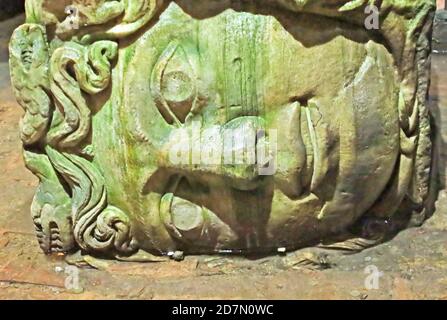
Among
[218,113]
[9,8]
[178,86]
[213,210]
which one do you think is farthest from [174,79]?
[9,8]

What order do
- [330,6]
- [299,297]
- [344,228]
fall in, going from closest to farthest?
[330,6], [299,297], [344,228]

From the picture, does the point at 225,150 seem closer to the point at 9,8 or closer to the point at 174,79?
the point at 174,79

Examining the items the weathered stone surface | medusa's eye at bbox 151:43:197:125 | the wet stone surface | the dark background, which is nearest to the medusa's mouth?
the weathered stone surface

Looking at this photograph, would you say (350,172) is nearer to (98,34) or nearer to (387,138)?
(387,138)

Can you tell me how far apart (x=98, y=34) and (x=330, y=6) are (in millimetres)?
650

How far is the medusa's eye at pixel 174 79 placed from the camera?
236cm

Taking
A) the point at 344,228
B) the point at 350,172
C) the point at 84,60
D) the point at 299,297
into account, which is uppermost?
the point at 84,60

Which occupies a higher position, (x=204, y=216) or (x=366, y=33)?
(x=366, y=33)

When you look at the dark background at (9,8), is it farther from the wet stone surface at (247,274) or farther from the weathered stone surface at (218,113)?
the weathered stone surface at (218,113)

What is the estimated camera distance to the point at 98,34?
238 cm

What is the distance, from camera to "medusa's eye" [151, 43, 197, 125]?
2363 millimetres

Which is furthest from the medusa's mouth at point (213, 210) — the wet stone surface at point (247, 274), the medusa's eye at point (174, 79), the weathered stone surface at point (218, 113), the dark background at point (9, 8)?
the dark background at point (9, 8)

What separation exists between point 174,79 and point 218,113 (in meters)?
0.16

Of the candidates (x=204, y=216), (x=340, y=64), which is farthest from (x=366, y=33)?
(x=204, y=216)
